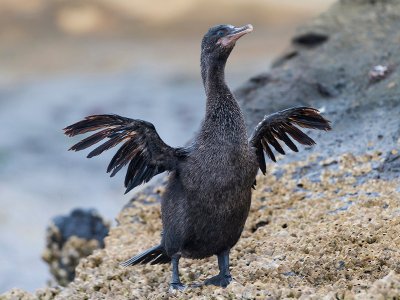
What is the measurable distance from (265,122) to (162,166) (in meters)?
0.96

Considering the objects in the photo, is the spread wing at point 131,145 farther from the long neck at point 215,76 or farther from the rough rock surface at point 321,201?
the rough rock surface at point 321,201

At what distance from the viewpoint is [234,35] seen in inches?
225

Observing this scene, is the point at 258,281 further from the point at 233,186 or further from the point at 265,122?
the point at 265,122

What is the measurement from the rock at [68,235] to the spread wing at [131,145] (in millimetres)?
4598

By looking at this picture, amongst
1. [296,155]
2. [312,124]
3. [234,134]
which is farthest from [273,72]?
[234,134]

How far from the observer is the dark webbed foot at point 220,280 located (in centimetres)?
582

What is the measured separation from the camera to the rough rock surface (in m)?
5.67

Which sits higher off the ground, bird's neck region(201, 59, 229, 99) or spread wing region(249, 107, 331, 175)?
bird's neck region(201, 59, 229, 99)

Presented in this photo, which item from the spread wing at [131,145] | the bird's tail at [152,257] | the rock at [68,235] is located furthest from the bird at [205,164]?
the rock at [68,235]

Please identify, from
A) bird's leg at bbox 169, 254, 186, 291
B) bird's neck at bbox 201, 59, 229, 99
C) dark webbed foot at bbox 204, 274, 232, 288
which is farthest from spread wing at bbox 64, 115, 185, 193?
dark webbed foot at bbox 204, 274, 232, 288

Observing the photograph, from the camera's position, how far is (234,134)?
571cm

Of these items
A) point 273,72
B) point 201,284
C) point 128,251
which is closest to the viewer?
point 201,284

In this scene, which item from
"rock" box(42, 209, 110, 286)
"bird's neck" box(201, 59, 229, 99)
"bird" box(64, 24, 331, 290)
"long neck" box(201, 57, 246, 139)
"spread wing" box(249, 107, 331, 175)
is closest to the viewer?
"bird" box(64, 24, 331, 290)

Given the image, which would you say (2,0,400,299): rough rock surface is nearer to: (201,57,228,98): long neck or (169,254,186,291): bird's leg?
(169,254,186,291): bird's leg
